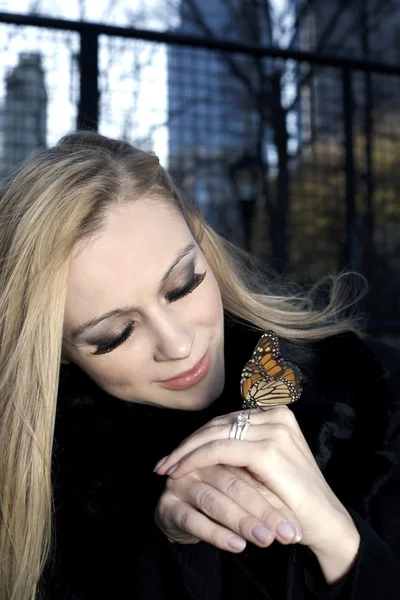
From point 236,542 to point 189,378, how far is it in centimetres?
49

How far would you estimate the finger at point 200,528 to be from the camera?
123cm

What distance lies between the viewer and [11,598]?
171 cm

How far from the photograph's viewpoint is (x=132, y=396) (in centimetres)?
175

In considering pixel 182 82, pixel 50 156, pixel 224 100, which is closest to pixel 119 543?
pixel 50 156

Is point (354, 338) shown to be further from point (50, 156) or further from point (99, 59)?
point (99, 59)

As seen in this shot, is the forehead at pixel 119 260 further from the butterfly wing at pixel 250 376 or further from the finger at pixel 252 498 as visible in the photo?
the finger at pixel 252 498

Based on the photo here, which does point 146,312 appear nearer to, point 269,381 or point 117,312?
point 117,312

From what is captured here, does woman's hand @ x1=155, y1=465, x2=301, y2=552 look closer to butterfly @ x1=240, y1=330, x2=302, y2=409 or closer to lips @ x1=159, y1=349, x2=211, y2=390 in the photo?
butterfly @ x1=240, y1=330, x2=302, y2=409

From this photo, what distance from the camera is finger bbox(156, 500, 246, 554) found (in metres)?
1.23

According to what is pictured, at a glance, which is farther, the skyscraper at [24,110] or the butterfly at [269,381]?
the skyscraper at [24,110]

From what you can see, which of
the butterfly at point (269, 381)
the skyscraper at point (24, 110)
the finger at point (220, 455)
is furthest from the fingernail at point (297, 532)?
the skyscraper at point (24, 110)

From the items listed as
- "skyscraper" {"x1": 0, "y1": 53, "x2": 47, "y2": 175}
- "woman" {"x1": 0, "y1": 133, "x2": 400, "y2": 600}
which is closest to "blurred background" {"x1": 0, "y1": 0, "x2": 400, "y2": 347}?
"skyscraper" {"x1": 0, "y1": 53, "x2": 47, "y2": 175}

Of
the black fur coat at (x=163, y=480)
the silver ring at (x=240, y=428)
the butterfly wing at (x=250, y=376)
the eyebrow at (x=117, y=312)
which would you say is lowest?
the black fur coat at (x=163, y=480)

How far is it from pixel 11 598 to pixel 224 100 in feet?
13.9
